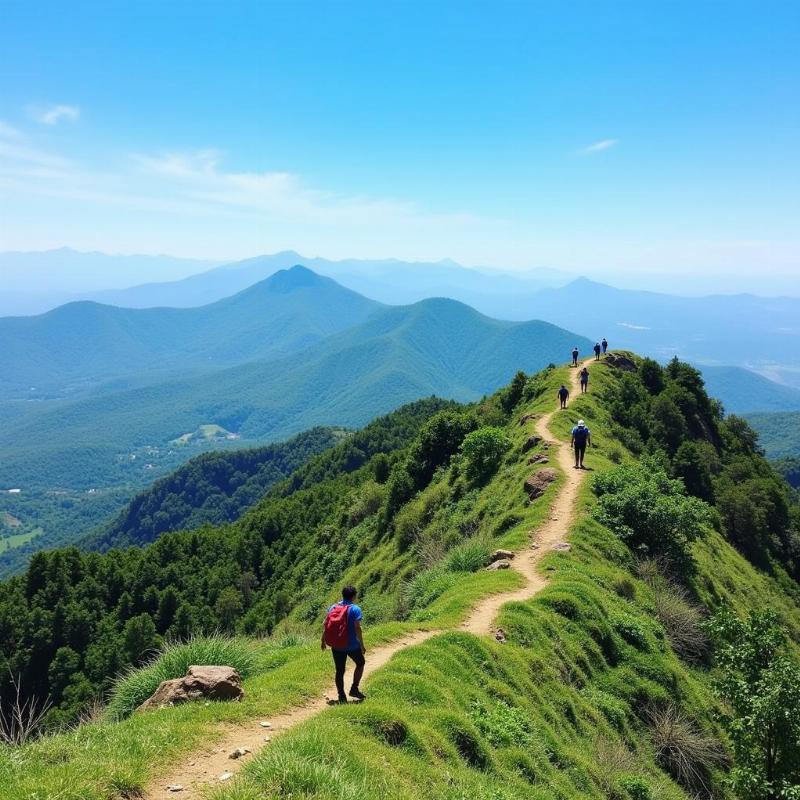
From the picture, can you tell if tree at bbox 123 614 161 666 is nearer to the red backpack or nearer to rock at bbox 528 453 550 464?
rock at bbox 528 453 550 464

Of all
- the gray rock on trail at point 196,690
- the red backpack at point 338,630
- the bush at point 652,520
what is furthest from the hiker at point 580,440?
the gray rock on trail at point 196,690

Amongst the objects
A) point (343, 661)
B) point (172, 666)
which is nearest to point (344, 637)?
point (343, 661)

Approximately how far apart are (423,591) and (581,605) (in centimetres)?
587

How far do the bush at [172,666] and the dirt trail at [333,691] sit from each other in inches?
122

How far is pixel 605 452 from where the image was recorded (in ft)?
110

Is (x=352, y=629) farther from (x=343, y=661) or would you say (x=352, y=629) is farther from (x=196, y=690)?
(x=196, y=690)

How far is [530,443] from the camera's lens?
34000 mm

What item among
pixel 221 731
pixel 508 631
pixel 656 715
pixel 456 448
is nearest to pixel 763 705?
pixel 656 715

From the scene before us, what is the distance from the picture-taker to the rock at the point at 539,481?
26781 millimetres

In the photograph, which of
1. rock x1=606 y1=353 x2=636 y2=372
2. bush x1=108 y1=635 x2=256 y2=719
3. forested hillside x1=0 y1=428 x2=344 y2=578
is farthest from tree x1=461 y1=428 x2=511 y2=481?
forested hillside x1=0 y1=428 x2=344 y2=578

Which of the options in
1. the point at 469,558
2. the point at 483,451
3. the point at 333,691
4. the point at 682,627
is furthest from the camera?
the point at 483,451

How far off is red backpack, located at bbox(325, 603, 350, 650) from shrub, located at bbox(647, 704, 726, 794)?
33.8 ft

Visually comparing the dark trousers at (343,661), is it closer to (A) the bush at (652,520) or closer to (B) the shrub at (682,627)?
(B) the shrub at (682,627)

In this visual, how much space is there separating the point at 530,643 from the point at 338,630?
279 inches
